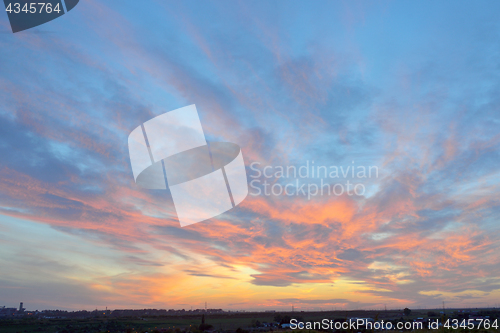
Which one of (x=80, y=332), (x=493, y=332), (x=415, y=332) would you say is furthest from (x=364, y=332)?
(x=80, y=332)

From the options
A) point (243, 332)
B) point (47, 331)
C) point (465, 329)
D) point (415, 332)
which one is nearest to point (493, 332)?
point (465, 329)

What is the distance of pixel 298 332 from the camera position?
26156 mm

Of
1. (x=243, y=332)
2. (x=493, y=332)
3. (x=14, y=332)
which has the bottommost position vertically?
(x=14, y=332)

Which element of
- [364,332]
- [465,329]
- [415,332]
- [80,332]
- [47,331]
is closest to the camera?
[465,329]

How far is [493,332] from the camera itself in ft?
62.9

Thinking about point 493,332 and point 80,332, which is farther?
point 80,332

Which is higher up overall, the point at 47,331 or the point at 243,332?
the point at 243,332

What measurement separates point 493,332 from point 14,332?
85939mm

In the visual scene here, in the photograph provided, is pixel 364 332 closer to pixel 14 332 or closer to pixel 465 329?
pixel 465 329

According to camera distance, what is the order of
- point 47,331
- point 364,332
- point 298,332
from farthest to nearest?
1. point 47,331
2. point 364,332
3. point 298,332

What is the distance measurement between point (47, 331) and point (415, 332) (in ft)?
258

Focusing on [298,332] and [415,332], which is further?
[298,332]

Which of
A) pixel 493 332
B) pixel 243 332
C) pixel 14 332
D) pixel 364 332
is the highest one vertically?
pixel 493 332

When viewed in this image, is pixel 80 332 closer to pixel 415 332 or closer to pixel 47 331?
pixel 47 331
